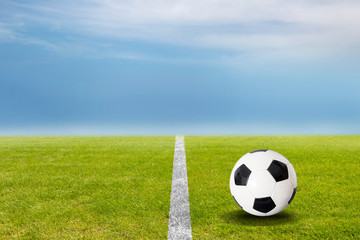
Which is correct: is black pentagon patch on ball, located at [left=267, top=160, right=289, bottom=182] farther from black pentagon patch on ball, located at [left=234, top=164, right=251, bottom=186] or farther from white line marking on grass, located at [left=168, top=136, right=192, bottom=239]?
white line marking on grass, located at [left=168, top=136, right=192, bottom=239]

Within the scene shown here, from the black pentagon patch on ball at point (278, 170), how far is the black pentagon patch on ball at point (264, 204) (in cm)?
29

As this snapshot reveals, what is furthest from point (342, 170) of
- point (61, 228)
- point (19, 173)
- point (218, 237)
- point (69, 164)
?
point (19, 173)

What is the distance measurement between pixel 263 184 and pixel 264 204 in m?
0.24

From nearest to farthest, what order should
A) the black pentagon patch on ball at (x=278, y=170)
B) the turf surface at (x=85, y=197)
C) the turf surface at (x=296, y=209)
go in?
1. the turf surface at (x=296, y=209)
2. the turf surface at (x=85, y=197)
3. the black pentagon patch on ball at (x=278, y=170)

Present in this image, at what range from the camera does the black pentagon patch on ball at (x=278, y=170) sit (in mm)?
3916

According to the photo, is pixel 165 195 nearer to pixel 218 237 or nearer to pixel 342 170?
pixel 218 237

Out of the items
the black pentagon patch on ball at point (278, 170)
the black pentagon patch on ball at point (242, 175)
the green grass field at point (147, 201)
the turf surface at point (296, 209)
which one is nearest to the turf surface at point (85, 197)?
the green grass field at point (147, 201)

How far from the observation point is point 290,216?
4.01m

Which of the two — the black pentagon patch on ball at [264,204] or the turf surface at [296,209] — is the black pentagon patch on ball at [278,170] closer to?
the black pentagon patch on ball at [264,204]

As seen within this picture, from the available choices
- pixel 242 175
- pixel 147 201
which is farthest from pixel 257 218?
pixel 147 201

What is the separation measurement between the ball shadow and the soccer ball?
95mm

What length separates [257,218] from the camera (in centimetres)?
393

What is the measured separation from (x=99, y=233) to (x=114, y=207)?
2.86ft

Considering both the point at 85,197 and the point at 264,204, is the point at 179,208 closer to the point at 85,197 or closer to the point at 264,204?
the point at 264,204
